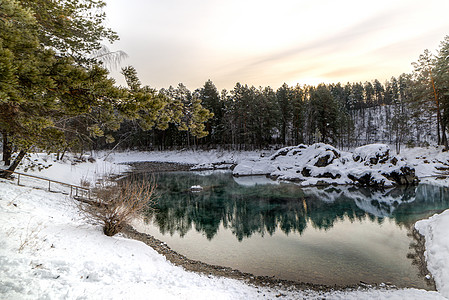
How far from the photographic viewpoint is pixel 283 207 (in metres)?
20.3

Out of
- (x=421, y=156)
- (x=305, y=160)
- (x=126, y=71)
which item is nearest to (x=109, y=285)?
(x=126, y=71)

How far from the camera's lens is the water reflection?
16319 mm

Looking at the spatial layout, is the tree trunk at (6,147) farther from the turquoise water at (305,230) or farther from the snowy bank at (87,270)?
the turquoise water at (305,230)

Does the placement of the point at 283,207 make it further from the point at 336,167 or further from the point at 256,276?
the point at 336,167

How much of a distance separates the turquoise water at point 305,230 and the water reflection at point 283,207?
0.06m

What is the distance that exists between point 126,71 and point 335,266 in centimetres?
1099

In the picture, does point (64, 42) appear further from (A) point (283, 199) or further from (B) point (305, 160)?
(B) point (305, 160)

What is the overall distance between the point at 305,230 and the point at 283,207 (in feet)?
16.7

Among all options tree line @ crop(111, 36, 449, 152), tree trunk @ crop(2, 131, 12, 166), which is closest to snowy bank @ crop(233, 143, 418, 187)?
tree line @ crop(111, 36, 449, 152)

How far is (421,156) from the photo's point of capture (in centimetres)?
3728

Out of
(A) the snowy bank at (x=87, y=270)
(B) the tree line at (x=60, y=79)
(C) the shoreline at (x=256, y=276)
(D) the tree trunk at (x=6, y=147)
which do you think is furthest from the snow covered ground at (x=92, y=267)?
(B) the tree line at (x=60, y=79)

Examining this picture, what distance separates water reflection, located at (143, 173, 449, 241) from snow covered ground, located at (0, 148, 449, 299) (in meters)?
5.94

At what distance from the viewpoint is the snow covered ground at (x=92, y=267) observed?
5171 millimetres

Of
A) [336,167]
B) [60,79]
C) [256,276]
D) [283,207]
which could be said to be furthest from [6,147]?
[336,167]
